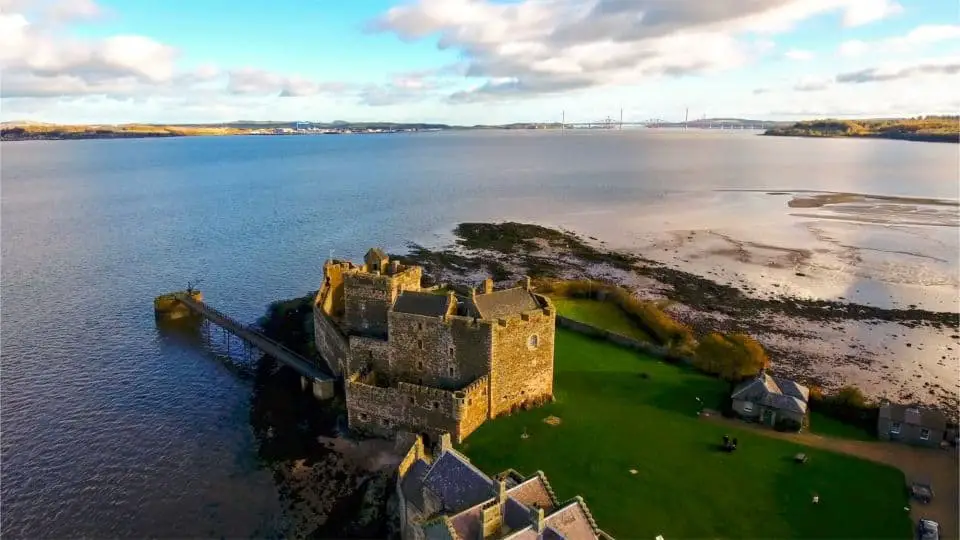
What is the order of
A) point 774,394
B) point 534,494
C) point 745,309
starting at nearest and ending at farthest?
point 534,494 → point 774,394 → point 745,309

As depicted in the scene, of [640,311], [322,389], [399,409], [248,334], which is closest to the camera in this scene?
[399,409]

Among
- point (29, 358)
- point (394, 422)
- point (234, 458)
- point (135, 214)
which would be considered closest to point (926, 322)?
point (394, 422)

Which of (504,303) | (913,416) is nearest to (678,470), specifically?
(504,303)

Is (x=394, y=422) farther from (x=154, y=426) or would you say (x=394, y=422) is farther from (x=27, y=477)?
(x=27, y=477)

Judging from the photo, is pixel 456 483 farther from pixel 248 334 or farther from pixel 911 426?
pixel 248 334

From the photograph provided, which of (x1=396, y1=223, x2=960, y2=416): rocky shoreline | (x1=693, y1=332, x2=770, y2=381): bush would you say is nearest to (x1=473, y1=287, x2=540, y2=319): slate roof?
(x1=693, y1=332, x2=770, y2=381): bush

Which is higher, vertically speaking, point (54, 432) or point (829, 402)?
point (829, 402)

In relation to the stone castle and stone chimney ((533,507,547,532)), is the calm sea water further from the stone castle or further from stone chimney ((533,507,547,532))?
stone chimney ((533,507,547,532))
